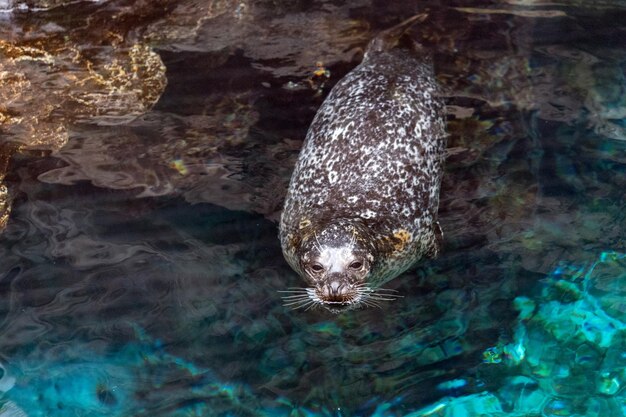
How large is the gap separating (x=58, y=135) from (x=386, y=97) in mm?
2689

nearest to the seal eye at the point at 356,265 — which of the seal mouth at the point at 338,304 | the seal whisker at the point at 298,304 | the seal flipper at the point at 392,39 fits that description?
the seal mouth at the point at 338,304

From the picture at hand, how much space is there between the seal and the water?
1.13 feet

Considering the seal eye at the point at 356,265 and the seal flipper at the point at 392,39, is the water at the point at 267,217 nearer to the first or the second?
the seal flipper at the point at 392,39

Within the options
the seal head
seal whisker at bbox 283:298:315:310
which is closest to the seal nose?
the seal head

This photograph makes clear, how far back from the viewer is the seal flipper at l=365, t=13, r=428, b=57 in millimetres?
6855

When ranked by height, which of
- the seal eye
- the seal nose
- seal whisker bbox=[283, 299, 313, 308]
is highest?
the seal eye

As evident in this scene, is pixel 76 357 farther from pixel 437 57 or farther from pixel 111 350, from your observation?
pixel 437 57

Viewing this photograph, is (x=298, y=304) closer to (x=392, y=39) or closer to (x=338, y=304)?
(x=338, y=304)

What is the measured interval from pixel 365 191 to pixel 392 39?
6.50 feet

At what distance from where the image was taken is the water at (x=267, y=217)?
5.49 m

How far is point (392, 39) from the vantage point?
22.8 ft

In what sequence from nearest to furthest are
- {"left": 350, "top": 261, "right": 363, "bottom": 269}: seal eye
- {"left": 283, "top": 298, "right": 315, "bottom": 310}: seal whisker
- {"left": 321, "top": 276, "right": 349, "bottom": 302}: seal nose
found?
{"left": 321, "top": 276, "right": 349, "bottom": 302}: seal nose → {"left": 350, "top": 261, "right": 363, "bottom": 269}: seal eye → {"left": 283, "top": 298, "right": 315, "bottom": 310}: seal whisker

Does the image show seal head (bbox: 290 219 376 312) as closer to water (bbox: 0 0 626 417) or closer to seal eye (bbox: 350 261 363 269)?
seal eye (bbox: 350 261 363 269)

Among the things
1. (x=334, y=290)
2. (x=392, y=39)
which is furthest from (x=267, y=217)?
(x=392, y=39)
